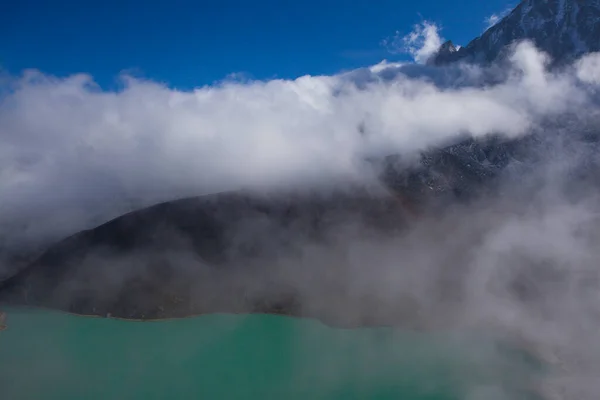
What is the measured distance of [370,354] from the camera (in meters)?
60.0

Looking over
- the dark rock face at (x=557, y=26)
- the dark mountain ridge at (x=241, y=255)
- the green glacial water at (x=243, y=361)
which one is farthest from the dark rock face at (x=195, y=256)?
the dark rock face at (x=557, y=26)

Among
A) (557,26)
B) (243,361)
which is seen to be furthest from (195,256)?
(557,26)

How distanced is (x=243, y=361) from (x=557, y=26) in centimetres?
17232

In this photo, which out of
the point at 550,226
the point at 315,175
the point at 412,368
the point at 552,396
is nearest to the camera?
the point at 552,396

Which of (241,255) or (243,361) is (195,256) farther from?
(243,361)

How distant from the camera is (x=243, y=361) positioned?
198ft

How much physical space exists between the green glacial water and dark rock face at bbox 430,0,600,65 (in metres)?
152

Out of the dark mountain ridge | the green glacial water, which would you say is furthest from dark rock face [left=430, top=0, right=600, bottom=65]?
the green glacial water

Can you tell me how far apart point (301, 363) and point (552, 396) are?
25.4 metres

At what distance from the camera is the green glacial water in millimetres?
50688

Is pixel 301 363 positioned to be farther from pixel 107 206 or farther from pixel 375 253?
pixel 107 206

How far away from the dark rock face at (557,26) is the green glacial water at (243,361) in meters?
152

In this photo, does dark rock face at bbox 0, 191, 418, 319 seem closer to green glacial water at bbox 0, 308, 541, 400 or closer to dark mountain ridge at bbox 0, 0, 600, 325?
dark mountain ridge at bbox 0, 0, 600, 325

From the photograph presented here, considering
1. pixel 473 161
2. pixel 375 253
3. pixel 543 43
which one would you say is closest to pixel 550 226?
pixel 375 253
